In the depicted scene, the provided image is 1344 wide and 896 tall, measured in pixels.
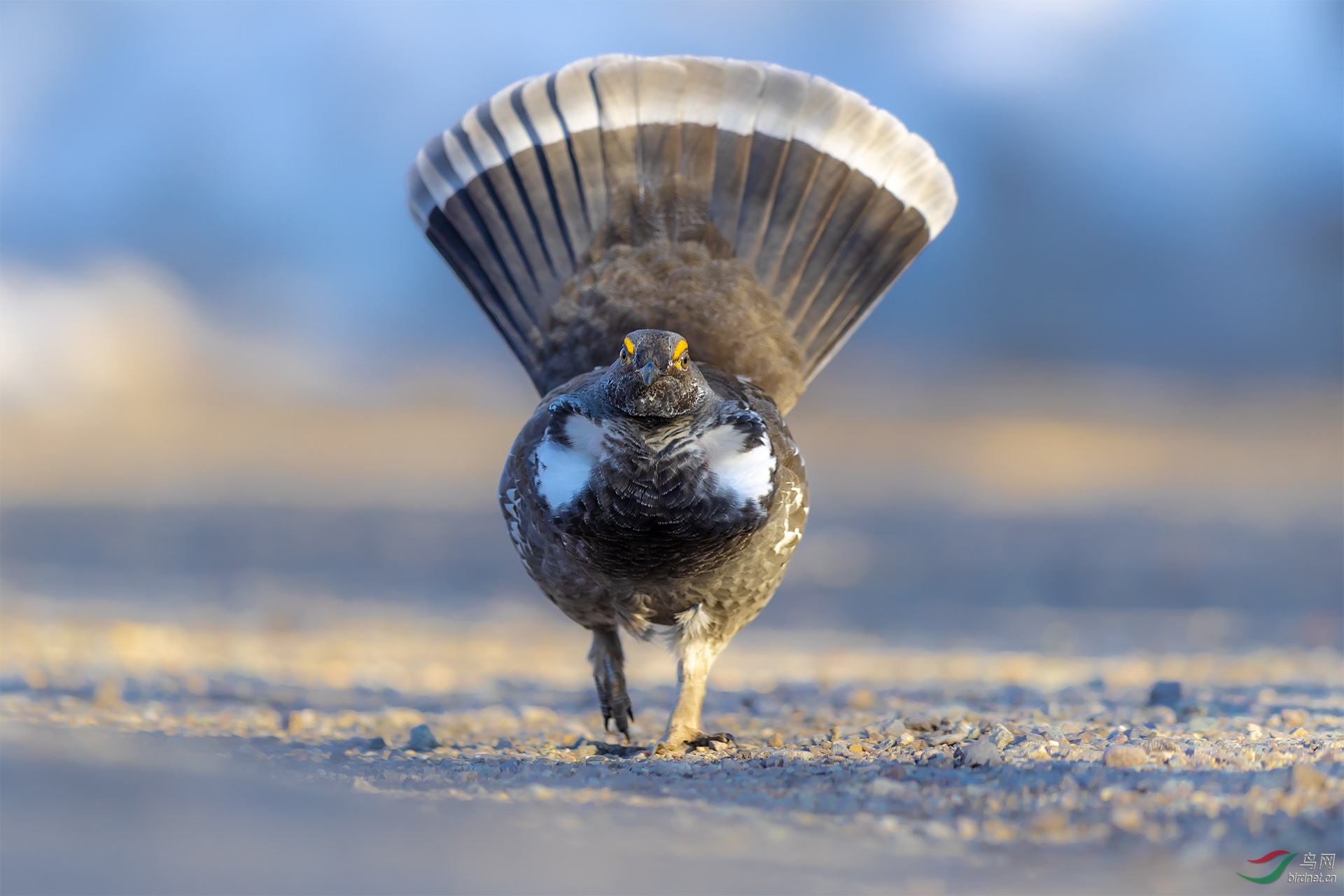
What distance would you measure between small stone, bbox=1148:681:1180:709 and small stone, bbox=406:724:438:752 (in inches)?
111

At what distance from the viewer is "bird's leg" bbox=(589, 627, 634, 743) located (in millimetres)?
5348

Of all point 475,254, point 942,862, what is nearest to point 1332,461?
point 475,254

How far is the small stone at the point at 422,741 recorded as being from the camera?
4.71m

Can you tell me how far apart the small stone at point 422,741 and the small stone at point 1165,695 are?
2.83 metres

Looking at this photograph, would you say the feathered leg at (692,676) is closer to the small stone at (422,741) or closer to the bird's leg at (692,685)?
the bird's leg at (692,685)

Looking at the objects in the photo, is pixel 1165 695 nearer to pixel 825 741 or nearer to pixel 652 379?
pixel 825 741

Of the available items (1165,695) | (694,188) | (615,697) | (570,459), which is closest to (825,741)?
(615,697)

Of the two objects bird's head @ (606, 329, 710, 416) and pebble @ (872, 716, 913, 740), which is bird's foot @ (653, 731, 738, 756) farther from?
bird's head @ (606, 329, 710, 416)

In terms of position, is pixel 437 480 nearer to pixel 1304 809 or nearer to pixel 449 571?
pixel 449 571

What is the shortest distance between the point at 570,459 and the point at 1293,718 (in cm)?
277

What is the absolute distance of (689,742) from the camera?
15.9 ft

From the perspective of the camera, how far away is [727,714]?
5805mm

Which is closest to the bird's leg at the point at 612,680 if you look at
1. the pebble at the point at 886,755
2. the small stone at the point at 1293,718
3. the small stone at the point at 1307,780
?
the pebble at the point at 886,755

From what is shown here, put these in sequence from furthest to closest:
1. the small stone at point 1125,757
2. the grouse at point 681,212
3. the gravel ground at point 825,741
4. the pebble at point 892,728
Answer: the grouse at point 681,212
the pebble at point 892,728
the small stone at point 1125,757
the gravel ground at point 825,741
